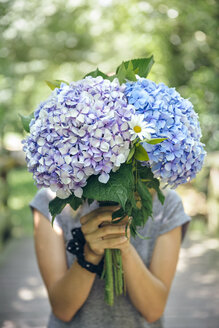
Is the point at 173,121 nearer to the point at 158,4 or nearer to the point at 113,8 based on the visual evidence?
the point at 158,4

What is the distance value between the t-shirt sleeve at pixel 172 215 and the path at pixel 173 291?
2.39 m

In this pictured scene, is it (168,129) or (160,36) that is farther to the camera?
(160,36)

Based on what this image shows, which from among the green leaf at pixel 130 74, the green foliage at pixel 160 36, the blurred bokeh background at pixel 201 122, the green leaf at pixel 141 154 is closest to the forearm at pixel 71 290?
the green leaf at pixel 141 154

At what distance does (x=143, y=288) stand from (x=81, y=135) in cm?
83

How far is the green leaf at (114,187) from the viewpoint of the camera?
124 cm

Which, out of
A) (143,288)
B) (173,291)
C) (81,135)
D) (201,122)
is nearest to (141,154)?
(81,135)

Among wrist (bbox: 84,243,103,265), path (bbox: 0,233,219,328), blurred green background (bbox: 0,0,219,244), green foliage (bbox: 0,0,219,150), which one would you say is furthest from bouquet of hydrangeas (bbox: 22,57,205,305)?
blurred green background (bbox: 0,0,219,244)

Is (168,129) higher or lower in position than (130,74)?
lower

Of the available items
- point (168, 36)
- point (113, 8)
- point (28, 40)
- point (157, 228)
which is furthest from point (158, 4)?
point (28, 40)

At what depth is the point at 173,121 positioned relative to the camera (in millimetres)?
1313

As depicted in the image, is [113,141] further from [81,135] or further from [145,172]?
[145,172]

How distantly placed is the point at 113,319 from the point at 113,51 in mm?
18249

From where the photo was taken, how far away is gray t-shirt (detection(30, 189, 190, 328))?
183 cm

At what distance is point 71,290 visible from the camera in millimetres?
1695
